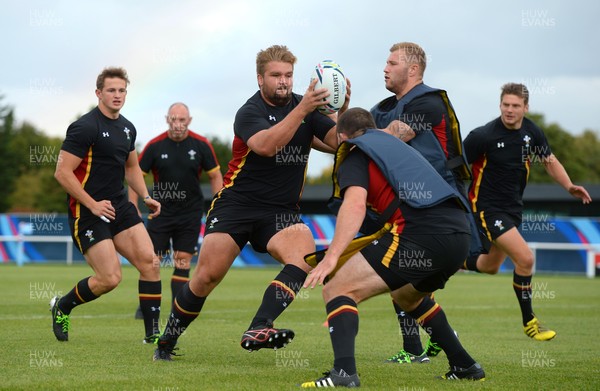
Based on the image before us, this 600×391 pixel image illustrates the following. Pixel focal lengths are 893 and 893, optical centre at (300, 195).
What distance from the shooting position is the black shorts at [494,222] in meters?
11.2

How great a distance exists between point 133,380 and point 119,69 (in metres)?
4.04

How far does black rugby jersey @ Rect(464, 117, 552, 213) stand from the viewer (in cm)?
1133

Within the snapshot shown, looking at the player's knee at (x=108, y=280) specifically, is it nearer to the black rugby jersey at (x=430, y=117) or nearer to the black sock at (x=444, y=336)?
the black rugby jersey at (x=430, y=117)

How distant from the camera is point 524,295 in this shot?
1110cm

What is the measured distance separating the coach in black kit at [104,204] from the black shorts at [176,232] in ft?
11.4

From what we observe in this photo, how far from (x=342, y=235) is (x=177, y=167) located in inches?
296

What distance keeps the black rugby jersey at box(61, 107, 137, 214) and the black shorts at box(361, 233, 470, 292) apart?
409 centimetres

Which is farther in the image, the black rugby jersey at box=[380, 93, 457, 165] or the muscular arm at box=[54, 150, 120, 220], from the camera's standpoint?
the muscular arm at box=[54, 150, 120, 220]

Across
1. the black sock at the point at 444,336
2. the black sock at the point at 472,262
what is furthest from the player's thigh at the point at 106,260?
the black sock at the point at 472,262

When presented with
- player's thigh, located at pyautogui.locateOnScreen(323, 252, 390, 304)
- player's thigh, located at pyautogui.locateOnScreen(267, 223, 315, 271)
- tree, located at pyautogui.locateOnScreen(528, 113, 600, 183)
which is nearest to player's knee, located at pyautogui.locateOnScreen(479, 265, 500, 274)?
player's thigh, located at pyautogui.locateOnScreen(267, 223, 315, 271)

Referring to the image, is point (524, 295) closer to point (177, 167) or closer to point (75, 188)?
point (177, 167)

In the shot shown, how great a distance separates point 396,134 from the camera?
725 cm

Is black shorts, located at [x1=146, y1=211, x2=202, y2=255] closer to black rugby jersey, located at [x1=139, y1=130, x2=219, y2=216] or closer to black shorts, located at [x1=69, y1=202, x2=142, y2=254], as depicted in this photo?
black rugby jersey, located at [x1=139, y1=130, x2=219, y2=216]

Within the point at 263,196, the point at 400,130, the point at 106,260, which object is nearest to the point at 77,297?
the point at 106,260
